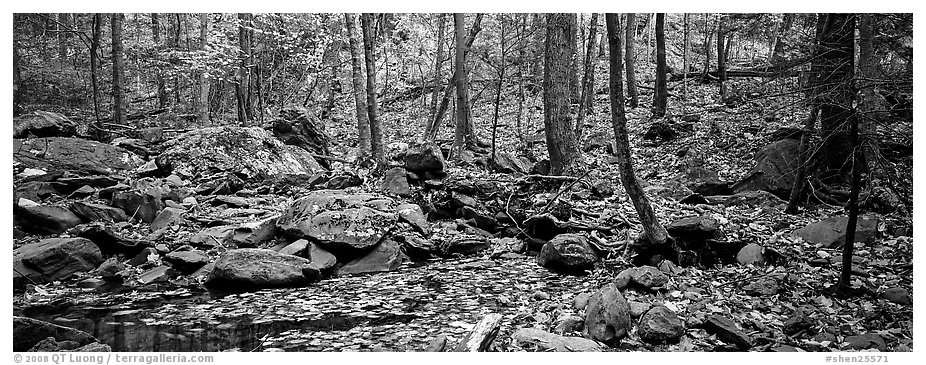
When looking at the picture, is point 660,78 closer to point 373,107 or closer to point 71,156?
point 373,107

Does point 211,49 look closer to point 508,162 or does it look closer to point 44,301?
point 508,162

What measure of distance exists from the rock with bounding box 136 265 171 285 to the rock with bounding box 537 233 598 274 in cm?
459

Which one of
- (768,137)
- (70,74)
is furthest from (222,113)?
(768,137)

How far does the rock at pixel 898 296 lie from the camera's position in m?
4.41

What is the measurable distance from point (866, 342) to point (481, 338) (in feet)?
8.88

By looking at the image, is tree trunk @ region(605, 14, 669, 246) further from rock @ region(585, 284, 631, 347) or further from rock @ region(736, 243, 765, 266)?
rock @ region(585, 284, 631, 347)

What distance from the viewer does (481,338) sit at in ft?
12.8

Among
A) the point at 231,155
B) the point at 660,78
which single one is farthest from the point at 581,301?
the point at 660,78

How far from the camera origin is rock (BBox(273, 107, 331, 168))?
47.5 feet

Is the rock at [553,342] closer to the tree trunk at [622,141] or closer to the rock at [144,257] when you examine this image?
the tree trunk at [622,141]

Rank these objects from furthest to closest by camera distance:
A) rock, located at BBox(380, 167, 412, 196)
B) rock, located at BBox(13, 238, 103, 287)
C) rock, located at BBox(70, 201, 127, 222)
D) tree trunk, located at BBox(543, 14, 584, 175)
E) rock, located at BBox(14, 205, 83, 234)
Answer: tree trunk, located at BBox(543, 14, 584, 175) → rock, located at BBox(380, 167, 412, 196) → rock, located at BBox(70, 201, 127, 222) → rock, located at BBox(14, 205, 83, 234) → rock, located at BBox(13, 238, 103, 287)

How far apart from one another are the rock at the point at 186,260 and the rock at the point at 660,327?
5118 mm

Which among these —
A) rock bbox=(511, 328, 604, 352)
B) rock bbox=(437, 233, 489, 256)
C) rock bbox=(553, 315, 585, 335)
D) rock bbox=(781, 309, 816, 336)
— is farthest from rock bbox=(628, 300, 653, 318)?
rock bbox=(437, 233, 489, 256)
